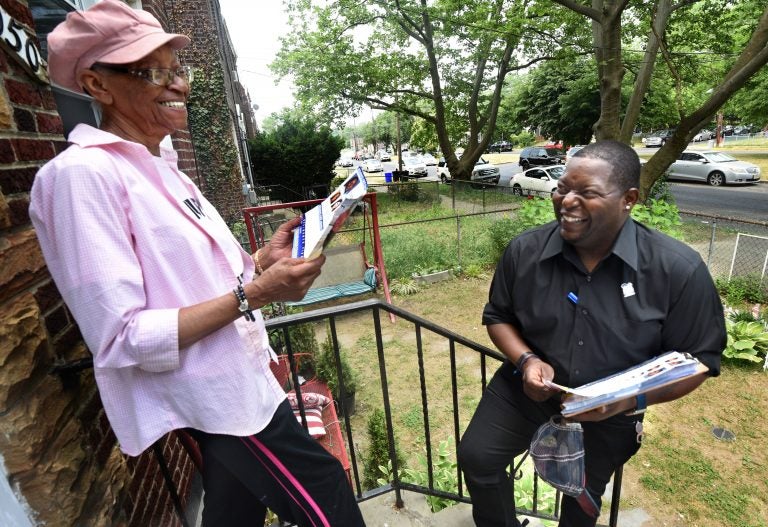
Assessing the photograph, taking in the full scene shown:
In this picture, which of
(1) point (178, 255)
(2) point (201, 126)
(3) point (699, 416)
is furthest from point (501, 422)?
(2) point (201, 126)

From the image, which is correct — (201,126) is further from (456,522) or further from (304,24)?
(304,24)

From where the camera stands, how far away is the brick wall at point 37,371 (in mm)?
1057

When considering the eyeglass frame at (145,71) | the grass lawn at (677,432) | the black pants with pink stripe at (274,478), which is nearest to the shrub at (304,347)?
the grass lawn at (677,432)

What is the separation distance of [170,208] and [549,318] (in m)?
1.52

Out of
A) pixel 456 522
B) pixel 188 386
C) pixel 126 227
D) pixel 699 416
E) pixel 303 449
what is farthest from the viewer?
pixel 699 416

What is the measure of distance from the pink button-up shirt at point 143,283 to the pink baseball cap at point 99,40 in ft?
0.57

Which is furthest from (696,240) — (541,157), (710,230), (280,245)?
(541,157)

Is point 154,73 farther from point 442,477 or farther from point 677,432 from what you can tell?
point 677,432

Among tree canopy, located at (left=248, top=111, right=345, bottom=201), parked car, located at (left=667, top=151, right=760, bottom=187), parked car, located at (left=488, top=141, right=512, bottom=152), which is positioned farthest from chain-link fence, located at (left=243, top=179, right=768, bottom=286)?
parked car, located at (left=488, top=141, right=512, bottom=152)

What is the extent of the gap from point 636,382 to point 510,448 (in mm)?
778

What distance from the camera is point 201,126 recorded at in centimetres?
861

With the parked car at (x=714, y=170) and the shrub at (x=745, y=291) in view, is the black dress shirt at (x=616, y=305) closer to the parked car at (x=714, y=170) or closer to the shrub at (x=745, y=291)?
the shrub at (x=745, y=291)

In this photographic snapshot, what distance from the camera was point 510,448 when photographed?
1.93 meters

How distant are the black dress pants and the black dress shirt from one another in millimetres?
245
